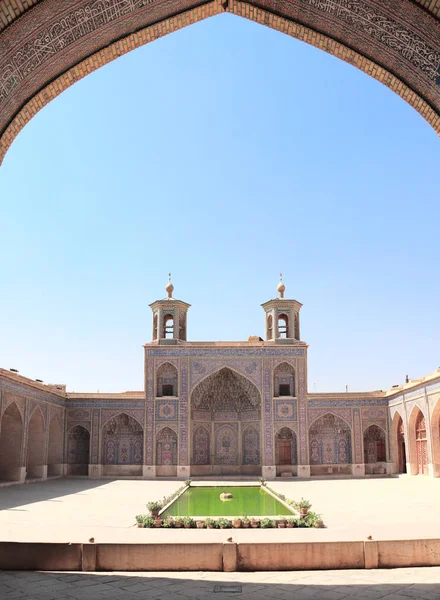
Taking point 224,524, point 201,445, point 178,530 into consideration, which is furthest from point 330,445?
point 178,530

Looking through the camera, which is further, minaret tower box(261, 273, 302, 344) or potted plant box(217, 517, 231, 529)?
minaret tower box(261, 273, 302, 344)

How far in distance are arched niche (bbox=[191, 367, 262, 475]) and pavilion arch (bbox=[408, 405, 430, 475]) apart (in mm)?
5049

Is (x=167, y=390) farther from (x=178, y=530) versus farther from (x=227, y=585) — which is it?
(x=227, y=585)

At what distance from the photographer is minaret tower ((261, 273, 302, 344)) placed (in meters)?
21.6

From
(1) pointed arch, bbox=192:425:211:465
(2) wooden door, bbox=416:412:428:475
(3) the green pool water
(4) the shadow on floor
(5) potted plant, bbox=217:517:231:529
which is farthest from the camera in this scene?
(1) pointed arch, bbox=192:425:211:465

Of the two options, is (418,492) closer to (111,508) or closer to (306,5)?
(111,508)

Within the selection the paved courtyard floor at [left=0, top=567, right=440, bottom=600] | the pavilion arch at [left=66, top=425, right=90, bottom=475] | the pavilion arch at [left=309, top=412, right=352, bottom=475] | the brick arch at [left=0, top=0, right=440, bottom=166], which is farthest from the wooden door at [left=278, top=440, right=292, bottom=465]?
the brick arch at [left=0, top=0, right=440, bottom=166]

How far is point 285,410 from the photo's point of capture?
68.7ft

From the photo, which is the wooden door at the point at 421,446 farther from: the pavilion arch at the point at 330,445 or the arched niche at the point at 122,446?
the arched niche at the point at 122,446

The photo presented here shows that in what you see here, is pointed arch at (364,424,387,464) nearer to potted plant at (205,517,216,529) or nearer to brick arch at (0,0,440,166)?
potted plant at (205,517,216,529)

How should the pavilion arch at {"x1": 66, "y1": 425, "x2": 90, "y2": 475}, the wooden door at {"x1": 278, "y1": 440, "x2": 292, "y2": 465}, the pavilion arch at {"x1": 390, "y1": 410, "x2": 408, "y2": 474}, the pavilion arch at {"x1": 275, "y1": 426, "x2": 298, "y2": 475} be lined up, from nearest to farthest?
1. the pavilion arch at {"x1": 275, "y1": 426, "x2": 298, "y2": 475}
2. the pavilion arch at {"x1": 390, "y1": 410, "x2": 408, "y2": 474}
3. the wooden door at {"x1": 278, "y1": 440, "x2": 292, "y2": 465}
4. the pavilion arch at {"x1": 66, "y1": 425, "x2": 90, "y2": 475}

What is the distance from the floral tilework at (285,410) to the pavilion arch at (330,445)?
0.89 m

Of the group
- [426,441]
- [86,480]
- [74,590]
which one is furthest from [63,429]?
[74,590]

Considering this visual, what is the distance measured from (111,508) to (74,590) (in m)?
7.07
